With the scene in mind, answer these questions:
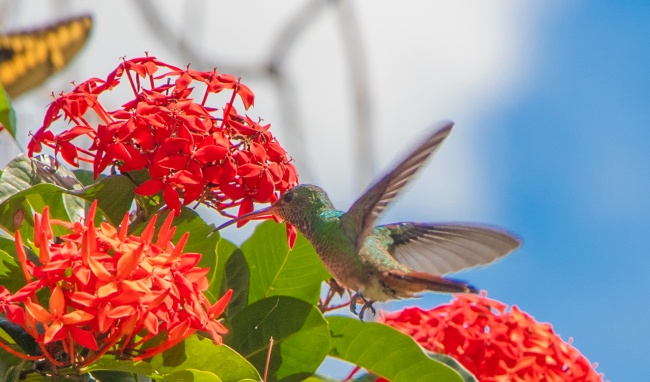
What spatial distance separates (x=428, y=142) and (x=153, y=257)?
3.19ft

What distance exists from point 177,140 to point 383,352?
80 centimetres

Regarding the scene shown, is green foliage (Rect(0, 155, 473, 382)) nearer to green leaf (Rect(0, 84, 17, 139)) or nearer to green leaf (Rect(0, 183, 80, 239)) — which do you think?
green leaf (Rect(0, 183, 80, 239))

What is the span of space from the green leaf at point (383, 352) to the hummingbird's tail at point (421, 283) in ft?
0.79

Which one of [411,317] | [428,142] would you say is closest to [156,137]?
[428,142]

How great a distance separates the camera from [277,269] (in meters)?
2.62

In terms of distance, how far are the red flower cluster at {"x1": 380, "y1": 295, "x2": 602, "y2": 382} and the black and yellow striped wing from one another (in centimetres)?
148

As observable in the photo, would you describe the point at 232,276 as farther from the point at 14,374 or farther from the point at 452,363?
the point at 14,374

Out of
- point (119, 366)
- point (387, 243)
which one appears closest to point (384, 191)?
point (387, 243)

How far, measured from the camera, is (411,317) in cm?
298

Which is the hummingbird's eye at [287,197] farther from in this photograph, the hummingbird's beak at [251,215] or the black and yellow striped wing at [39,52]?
Answer: the black and yellow striped wing at [39,52]

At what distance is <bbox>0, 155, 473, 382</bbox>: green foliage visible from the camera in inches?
78.5

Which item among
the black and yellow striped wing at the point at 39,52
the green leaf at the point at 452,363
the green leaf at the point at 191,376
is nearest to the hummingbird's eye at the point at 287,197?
the green leaf at the point at 452,363

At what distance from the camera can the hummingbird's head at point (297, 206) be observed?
2.48m

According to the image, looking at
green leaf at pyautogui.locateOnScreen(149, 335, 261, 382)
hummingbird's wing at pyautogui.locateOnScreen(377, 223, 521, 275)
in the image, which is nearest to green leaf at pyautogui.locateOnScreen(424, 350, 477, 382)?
hummingbird's wing at pyautogui.locateOnScreen(377, 223, 521, 275)
